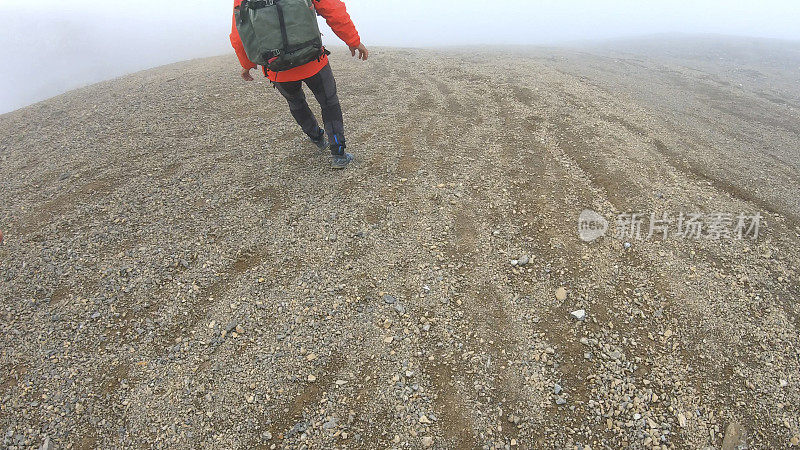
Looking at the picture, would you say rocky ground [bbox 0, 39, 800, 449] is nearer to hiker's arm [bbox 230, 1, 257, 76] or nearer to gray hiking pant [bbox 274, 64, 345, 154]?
gray hiking pant [bbox 274, 64, 345, 154]

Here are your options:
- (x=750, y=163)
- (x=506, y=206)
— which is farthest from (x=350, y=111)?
(x=750, y=163)

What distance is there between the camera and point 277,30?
4387 mm

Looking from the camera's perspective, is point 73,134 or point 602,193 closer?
point 602,193

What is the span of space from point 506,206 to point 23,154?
30.2 ft

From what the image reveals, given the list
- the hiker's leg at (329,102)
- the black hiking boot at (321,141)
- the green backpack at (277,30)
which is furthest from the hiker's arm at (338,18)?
the black hiking boot at (321,141)

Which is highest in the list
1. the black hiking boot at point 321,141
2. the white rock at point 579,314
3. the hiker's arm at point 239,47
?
the hiker's arm at point 239,47

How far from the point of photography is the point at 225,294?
4.29 m

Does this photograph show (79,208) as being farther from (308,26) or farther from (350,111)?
(350,111)

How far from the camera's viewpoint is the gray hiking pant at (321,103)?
520 cm

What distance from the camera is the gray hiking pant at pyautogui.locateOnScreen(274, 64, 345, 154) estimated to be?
5199 mm

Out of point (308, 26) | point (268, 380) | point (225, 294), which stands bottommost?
point (268, 380)

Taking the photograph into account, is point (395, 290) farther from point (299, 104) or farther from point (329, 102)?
point (299, 104)

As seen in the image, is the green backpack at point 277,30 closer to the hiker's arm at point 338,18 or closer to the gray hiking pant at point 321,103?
the hiker's arm at point 338,18

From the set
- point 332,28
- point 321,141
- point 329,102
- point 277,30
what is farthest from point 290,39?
point 321,141
